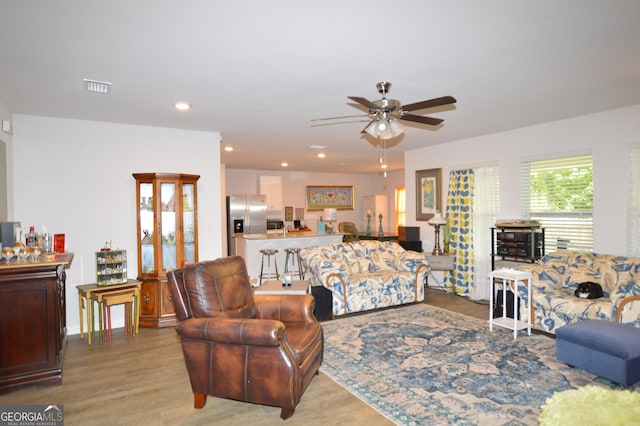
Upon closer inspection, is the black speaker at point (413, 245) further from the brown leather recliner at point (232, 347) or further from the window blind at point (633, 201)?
the brown leather recliner at point (232, 347)

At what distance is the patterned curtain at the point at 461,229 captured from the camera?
636cm

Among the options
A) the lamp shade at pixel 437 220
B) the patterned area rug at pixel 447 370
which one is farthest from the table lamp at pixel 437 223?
the patterned area rug at pixel 447 370

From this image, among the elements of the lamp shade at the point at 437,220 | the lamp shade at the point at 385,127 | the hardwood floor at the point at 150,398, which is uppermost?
the lamp shade at the point at 385,127

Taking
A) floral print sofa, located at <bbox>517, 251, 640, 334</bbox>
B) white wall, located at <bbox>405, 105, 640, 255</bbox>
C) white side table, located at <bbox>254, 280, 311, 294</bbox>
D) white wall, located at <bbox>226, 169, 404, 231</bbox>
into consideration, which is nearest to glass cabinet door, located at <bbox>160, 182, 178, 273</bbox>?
white side table, located at <bbox>254, 280, 311, 294</bbox>

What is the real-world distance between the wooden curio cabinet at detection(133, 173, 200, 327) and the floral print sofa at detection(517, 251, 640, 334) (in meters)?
4.36

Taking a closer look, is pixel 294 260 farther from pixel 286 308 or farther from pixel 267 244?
pixel 286 308

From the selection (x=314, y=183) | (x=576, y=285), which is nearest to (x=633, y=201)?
(x=576, y=285)

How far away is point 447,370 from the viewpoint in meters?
3.42

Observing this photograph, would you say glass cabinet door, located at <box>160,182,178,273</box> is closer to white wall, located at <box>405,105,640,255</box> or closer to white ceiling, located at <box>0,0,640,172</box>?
white ceiling, located at <box>0,0,640,172</box>

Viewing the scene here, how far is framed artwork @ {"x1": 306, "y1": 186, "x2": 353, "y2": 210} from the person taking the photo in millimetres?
11680

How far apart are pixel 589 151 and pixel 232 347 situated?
4945 mm

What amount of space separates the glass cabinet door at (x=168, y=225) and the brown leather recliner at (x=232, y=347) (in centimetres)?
220

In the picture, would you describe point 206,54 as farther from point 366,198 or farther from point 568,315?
point 366,198

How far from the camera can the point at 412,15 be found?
2.28m
